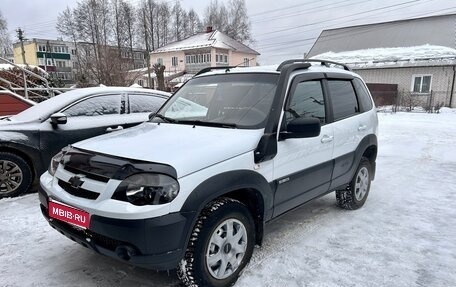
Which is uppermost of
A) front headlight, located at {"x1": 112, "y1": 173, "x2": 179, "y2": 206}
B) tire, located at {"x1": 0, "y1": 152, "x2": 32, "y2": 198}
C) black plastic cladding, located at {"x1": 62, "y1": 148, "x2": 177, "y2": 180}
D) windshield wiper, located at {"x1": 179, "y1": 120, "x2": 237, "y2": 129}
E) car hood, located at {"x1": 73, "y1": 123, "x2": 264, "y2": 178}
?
windshield wiper, located at {"x1": 179, "y1": 120, "x2": 237, "y2": 129}

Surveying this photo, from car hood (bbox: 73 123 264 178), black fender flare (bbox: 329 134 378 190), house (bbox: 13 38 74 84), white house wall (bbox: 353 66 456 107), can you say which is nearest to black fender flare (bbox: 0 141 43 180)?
car hood (bbox: 73 123 264 178)

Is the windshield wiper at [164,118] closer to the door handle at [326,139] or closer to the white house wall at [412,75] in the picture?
the door handle at [326,139]

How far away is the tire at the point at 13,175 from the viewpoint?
496cm

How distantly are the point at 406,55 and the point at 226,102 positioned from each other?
27424mm

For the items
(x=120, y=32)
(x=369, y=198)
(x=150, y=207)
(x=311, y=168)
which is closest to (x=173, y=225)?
(x=150, y=207)

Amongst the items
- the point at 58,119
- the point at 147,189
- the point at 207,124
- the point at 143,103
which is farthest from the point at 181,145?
the point at 143,103

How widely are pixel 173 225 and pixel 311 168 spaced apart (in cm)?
186

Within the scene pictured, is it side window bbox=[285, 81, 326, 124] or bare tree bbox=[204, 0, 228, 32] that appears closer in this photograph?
side window bbox=[285, 81, 326, 124]

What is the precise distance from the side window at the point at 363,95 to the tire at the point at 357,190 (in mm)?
757

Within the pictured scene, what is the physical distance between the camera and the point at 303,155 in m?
3.54

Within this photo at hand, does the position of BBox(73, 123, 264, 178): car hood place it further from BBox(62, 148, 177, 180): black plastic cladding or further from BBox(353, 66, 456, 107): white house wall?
BBox(353, 66, 456, 107): white house wall

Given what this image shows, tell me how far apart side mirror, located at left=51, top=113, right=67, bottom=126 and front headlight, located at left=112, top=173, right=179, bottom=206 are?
129 inches

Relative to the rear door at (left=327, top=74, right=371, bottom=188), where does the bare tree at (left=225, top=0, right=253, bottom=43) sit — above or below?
above

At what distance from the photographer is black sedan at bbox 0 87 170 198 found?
5008mm
